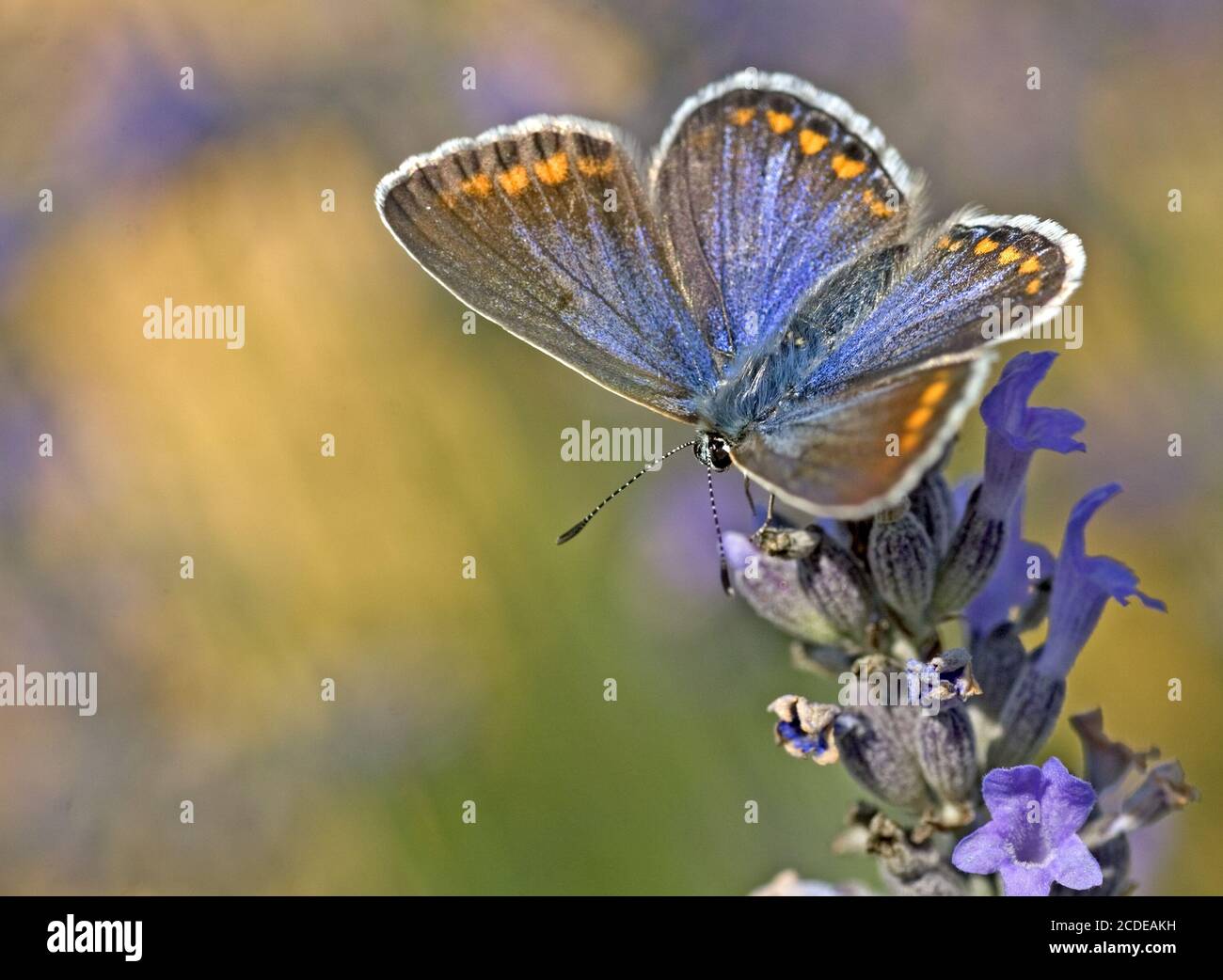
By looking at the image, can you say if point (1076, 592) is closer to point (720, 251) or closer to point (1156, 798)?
point (1156, 798)

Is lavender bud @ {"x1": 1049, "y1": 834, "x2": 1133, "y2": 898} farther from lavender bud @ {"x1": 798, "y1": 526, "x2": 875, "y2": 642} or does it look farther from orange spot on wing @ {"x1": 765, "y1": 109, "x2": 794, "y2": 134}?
orange spot on wing @ {"x1": 765, "y1": 109, "x2": 794, "y2": 134}

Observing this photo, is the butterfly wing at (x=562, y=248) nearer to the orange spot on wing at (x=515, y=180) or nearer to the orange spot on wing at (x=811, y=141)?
the orange spot on wing at (x=515, y=180)

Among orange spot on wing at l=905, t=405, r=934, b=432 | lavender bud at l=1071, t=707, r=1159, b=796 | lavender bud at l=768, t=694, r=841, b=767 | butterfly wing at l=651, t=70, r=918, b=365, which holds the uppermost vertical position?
butterfly wing at l=651, t=70, r=918, b=365

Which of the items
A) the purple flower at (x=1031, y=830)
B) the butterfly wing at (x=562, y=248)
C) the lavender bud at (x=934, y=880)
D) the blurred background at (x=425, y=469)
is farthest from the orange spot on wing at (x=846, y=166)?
the blurred background at (x=425, y=469)

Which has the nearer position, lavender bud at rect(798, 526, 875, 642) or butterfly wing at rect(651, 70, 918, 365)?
lavender bud at rect(798, 526, 875, 642)

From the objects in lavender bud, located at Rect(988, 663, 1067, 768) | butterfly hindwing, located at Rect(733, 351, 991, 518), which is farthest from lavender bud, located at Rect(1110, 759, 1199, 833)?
butterfly hindwing, located at Rect(733, 351, 991, 518)

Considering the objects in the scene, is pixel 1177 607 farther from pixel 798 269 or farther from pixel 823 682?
pixel 798 269

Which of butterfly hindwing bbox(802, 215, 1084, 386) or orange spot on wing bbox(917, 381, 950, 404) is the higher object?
butterfly hindwing bbox(802, 215, 1084, 386)
